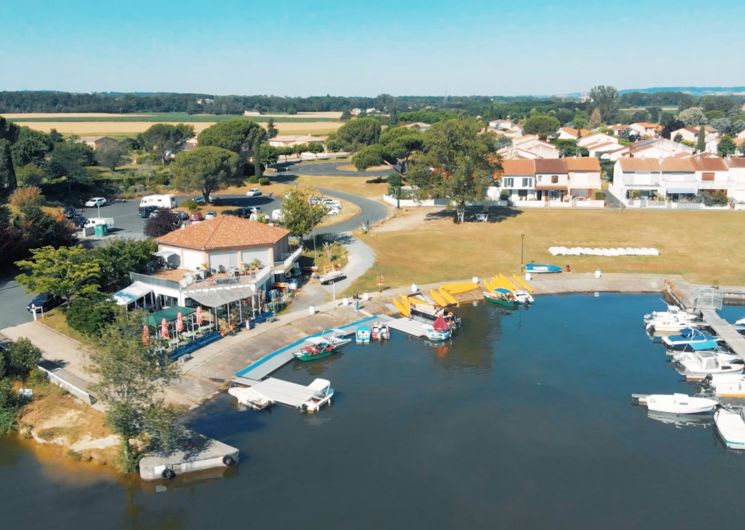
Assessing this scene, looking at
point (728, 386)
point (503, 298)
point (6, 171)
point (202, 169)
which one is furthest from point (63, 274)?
point (728, 386)

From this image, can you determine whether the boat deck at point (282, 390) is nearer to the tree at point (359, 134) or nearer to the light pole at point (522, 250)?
the light pole at point (522, 250)

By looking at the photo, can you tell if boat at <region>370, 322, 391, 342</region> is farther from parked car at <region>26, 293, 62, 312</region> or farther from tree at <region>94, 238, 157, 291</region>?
parked car at <region>26, 293, 62, 312</region>

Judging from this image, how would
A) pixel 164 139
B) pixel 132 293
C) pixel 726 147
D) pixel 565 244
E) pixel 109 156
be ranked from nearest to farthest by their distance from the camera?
pixel 132 293
pixel 565 244
pixel 109 156
pixel 726 147
pixel 164 139

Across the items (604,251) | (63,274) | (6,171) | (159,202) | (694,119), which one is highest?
(694,119)

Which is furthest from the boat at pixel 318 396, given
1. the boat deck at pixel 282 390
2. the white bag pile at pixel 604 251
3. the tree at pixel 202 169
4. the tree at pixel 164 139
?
the tree at pixel 164 139

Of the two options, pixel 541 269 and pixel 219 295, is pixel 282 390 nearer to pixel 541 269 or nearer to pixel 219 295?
pixel 219 295

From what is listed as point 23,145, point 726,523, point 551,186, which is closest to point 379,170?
point 551,186

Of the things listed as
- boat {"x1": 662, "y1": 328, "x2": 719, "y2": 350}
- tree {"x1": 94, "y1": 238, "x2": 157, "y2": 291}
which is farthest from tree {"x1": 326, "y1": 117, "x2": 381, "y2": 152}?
boat {"x1": 662, "y1": 328, "x2": 719, "y2": 350}
